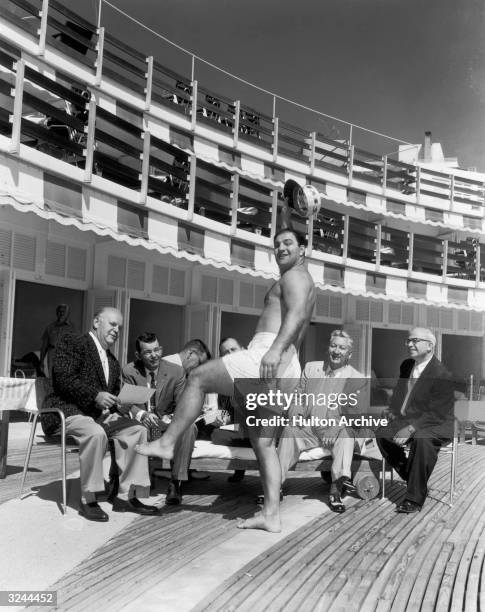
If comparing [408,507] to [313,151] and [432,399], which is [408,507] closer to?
[432,399]

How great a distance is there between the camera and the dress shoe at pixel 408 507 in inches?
150

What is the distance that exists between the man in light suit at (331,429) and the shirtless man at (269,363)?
2.25 ft

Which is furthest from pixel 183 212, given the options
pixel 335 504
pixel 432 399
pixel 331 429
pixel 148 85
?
pixel 335 504

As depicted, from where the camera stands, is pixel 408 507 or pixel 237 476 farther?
pixel 237 476

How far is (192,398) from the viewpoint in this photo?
10.1 feet

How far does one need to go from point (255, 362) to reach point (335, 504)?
1.27 meters

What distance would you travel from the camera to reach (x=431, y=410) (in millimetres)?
4129

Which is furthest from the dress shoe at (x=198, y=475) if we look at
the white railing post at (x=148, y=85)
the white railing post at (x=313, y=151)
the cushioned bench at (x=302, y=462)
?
the white railing post at (x=313, y=151)

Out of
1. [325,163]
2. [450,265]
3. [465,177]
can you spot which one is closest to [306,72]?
[325,163]

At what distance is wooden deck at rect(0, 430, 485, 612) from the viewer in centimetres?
217

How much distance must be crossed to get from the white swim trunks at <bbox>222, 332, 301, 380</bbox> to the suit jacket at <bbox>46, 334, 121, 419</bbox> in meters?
0.88

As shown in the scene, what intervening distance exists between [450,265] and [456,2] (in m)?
13.7

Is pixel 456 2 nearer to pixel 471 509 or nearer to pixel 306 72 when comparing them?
pixel 306 72

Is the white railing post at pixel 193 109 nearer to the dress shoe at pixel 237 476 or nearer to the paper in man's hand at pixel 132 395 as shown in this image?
the dress shoe at pixel 237 476
